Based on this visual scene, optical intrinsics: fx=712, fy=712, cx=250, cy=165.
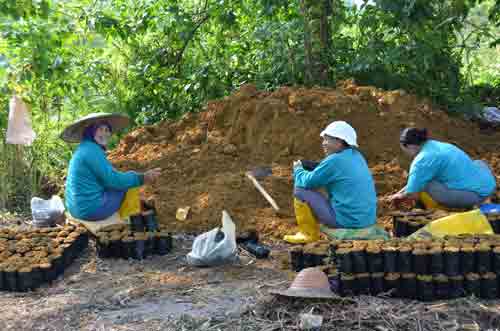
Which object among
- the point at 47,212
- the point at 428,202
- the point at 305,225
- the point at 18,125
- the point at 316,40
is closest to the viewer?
the point at 305,225

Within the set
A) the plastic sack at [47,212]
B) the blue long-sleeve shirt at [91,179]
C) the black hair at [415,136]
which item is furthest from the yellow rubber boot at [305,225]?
the plastic sack at [47,212]

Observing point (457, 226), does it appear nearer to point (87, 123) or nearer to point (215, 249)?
point (215, 249)

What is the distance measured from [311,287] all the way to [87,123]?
3.04 meters

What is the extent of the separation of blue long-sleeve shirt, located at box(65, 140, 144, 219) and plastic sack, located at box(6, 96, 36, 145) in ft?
6.45

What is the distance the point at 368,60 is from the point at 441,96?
1.14 metres

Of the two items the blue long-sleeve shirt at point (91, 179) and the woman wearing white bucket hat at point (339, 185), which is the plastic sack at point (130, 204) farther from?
the woman wearing white bucket hat at point (339, 185)

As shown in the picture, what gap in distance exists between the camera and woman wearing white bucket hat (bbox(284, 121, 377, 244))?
5801 mm

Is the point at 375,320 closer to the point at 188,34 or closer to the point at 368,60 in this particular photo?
the point at 368,60

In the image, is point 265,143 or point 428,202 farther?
point 265,143

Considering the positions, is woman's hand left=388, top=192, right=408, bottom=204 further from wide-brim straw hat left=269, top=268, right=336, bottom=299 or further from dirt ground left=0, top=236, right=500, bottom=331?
wide-brim straw hat left=269, top=268, right=336, bottom=299

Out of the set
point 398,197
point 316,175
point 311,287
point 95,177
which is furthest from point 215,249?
point 398,197

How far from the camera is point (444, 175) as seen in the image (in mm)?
6441

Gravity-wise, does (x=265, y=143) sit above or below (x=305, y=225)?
above

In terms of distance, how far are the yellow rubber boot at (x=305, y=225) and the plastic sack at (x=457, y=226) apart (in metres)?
0.91
